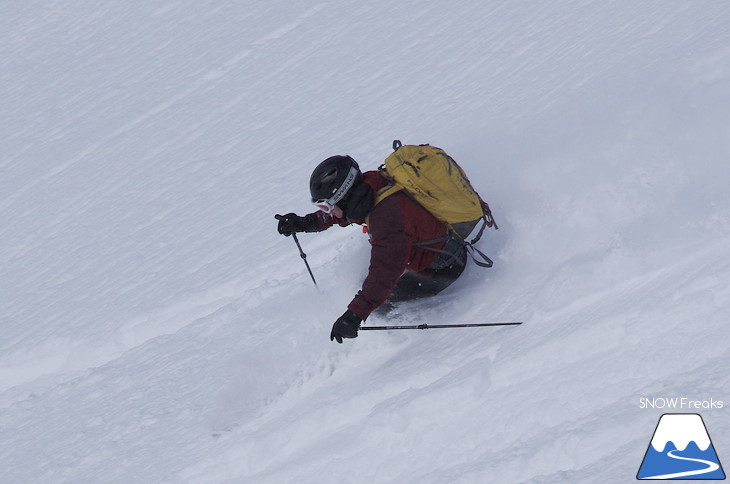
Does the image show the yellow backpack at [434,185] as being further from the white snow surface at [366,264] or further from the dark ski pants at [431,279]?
the white snow surface at [366,264]

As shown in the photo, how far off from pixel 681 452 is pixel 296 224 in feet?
11.0

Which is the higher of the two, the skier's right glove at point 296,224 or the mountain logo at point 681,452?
the skier's right glove at point 296,224

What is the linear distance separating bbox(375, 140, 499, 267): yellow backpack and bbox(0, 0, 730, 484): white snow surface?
0.57 m

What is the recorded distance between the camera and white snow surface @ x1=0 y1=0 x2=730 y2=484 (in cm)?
370

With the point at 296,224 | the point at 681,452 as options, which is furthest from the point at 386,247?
the point at 681,452

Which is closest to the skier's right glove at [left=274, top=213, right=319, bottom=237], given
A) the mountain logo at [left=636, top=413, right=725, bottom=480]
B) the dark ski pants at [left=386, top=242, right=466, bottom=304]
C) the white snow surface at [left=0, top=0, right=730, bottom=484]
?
the white snow surface at [left=0, top=0, right=730, bottom=484]

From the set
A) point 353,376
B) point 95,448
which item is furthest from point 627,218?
point 95,448

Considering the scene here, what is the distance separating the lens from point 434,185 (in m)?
4.65

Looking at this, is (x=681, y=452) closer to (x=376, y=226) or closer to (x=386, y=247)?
(x=386, y=247)

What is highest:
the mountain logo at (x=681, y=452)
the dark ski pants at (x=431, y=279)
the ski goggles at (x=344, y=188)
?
the ski goggles at (x=344, y=188)

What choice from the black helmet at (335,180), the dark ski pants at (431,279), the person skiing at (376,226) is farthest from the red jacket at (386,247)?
the dark ski pants at (431,279)

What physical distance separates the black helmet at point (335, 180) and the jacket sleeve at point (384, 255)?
24 cm

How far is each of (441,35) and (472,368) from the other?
8.43 m

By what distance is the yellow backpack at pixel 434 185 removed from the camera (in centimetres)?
459
